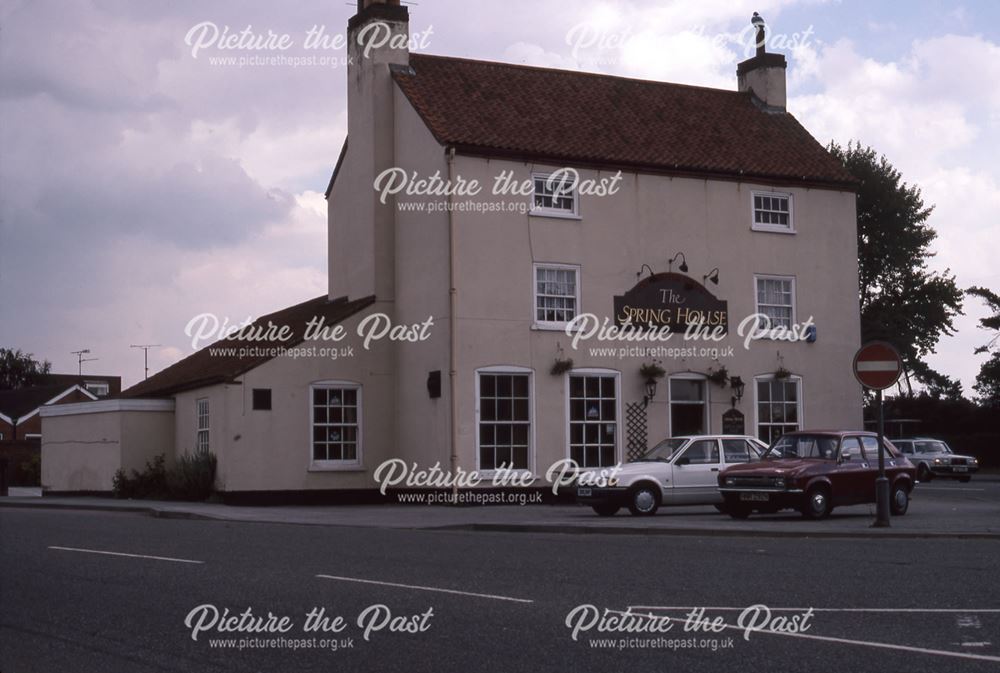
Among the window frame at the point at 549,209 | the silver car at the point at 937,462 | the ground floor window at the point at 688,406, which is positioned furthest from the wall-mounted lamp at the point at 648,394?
the silver car at the point at 937,462

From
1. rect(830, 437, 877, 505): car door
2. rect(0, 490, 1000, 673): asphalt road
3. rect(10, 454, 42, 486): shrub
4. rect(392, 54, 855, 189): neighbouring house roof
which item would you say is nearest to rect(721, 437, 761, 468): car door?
rect(830, 437, 877, 505): car door

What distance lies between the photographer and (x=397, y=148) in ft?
107

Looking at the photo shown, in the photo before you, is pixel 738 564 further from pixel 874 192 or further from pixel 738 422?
pixel 874 192

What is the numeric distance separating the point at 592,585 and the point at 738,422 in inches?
836

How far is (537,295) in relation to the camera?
30.4 meters

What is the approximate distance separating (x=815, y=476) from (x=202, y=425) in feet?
55.1

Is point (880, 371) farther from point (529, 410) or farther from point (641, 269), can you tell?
point (641, 269)

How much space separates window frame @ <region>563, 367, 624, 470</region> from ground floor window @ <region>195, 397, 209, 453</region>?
29.8ft

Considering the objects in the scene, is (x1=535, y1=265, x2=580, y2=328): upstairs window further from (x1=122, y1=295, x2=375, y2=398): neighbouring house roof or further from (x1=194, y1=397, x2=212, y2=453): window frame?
(x1=194, y1=397, x2=212, y2=453): window frame

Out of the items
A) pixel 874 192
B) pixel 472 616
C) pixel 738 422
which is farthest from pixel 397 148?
pixel 874 192

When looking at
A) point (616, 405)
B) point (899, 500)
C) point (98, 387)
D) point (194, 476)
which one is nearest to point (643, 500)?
point (899, 500)

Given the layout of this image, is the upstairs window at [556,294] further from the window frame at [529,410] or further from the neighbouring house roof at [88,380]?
the neighbouring house roof at [88,380]

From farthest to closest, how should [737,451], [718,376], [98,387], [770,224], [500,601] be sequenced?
[98,387] < [770,224] < [718,376] < [737,451] < [500,601]

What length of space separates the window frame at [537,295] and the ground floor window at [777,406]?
18.0ft
